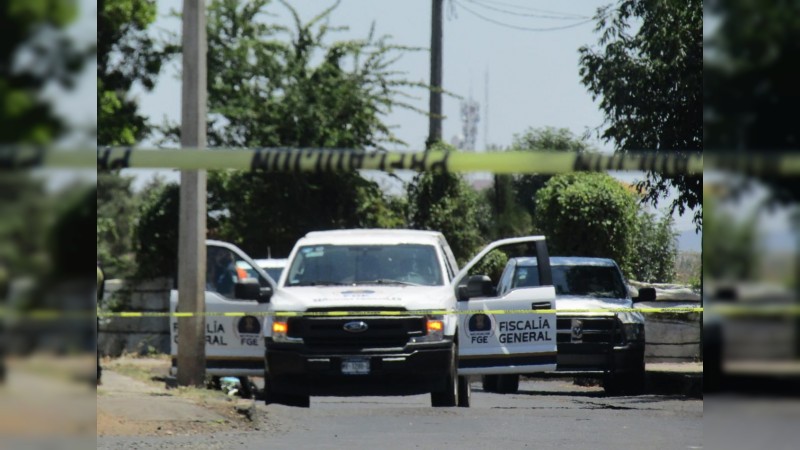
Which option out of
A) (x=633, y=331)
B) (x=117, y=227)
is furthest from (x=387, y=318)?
(x=117, y=227)

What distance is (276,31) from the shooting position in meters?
4.33

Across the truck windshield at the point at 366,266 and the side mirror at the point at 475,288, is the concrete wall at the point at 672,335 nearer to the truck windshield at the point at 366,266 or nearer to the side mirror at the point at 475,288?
the side mirror at the point at 475,288

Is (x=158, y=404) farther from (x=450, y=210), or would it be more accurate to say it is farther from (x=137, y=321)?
(x=450, y=210)

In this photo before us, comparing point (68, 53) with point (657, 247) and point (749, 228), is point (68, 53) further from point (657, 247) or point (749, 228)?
point (657, 247)

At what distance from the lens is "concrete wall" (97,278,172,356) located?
4.27 m

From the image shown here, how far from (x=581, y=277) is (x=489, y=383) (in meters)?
0.51

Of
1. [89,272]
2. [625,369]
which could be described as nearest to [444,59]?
[625,369]

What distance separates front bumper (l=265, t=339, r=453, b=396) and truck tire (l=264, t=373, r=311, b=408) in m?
0.01

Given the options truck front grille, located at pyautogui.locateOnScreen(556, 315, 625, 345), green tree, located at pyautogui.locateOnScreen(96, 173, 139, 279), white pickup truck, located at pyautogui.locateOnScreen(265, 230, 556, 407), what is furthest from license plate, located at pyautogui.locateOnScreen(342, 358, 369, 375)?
green tree, located at pyautogui.locateOnScreen(96, 173, 139, 279)

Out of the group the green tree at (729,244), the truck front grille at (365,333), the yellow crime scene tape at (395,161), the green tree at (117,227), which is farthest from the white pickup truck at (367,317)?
the green tree at (729,244)

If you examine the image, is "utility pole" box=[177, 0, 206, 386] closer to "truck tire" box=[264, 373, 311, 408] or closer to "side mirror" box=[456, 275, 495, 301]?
"truck tire" box=[264, 373, 311, 408]

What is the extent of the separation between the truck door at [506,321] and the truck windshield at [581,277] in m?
0.03

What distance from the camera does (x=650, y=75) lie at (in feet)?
14.2

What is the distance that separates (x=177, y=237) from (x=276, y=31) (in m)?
0.79
